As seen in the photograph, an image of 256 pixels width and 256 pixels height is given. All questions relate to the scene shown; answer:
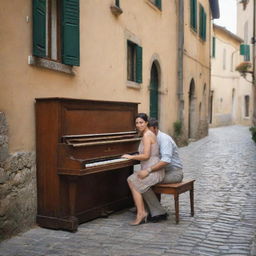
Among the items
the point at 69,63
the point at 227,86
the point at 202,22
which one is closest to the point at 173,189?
the point at 69,63

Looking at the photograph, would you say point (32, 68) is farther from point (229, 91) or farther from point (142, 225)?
point (229, 91)

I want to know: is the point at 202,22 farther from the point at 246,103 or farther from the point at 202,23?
the point at 246,103

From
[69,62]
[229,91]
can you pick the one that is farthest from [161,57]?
[229,91]

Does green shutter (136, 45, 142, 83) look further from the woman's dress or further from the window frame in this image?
the window frame

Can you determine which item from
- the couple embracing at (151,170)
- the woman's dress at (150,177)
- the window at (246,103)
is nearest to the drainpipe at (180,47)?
the couple embracing at (151,170)

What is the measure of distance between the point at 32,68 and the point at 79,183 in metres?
1.55

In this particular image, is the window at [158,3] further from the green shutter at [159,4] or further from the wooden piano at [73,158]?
the wooden piano at [73,158]

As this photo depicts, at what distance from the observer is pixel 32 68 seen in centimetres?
572

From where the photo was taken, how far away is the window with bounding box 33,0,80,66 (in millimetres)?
6418

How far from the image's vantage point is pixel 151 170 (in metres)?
5.85

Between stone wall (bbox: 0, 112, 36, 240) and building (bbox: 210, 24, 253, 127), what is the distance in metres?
28.5

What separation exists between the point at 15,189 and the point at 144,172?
5.28 ft

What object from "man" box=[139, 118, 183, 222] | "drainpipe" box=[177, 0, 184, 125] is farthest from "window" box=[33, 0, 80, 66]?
"drainpipe" box=[177, 0, 184, 125]

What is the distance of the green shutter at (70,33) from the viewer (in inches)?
265
